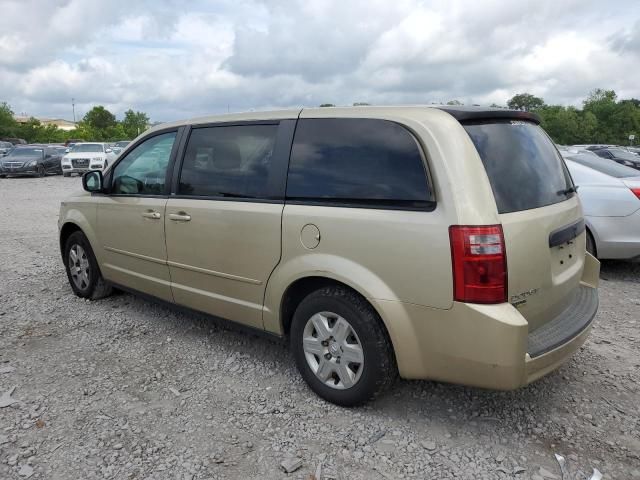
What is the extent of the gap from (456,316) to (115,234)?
316 cm

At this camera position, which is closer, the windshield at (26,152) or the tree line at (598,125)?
the windshield at (26,152)

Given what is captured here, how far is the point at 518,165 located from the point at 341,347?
142 cm

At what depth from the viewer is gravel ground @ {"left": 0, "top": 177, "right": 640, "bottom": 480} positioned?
8.96ft

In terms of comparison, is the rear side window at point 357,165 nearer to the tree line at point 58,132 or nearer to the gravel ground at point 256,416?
the gravel ground at point 256,416

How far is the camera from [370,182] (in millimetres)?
2990

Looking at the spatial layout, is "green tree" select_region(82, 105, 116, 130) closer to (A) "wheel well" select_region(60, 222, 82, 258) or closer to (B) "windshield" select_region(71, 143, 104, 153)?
(B) "windshield" select_region(71, 143, 104, 153)

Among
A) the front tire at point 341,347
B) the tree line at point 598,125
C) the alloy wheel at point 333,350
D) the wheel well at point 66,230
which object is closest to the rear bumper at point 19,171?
the wheel well at point 66,230

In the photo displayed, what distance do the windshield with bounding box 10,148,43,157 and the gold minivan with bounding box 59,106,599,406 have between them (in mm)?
23837

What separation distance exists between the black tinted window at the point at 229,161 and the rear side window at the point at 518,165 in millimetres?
1341

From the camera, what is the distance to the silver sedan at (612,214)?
5.84 metres

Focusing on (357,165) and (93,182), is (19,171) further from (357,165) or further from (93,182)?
(357,165)

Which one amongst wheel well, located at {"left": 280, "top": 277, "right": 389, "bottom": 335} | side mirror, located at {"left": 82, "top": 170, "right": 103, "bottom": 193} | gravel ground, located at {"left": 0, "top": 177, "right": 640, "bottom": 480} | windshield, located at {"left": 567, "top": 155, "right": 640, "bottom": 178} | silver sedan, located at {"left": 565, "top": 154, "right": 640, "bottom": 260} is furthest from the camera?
windshield, located at {"left": 567, "top": 155, "right": 640, "bottom": 178}

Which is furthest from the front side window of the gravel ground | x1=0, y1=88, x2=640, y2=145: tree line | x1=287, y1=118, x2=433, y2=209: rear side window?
x1=0, y1=88, x2=640, y2=145: tree line

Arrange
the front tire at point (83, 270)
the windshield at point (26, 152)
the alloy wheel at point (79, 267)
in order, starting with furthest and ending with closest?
the windshield at point (26, 152) < the alloy wheel at point (79, 267) < the front tire at point (83, 270)
